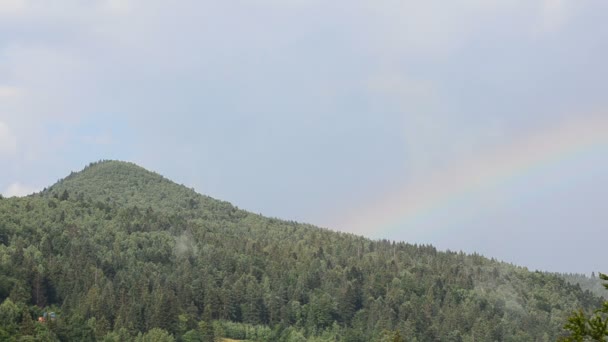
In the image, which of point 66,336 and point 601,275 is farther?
point 66,336

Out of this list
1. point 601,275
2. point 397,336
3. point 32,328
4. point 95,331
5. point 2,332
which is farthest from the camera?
point 95,331

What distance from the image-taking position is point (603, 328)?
3600cm

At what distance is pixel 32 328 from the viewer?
16162 cm

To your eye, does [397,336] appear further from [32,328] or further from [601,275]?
[32,328]

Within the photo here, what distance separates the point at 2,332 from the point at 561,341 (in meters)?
130

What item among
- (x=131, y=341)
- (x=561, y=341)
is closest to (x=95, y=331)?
(x=131, y=341)

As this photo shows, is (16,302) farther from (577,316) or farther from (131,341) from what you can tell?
(577,316)

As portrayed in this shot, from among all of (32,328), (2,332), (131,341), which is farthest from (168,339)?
(2,332)

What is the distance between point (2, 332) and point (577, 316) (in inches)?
5176

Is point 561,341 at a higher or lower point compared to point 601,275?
lower

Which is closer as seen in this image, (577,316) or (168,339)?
(577,316)

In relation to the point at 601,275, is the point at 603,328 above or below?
below

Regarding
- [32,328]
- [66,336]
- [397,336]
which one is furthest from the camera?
[66,336]

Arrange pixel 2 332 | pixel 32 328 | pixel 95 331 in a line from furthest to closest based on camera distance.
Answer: pixel 95 331
pixel 32 328
pixel 2 332
